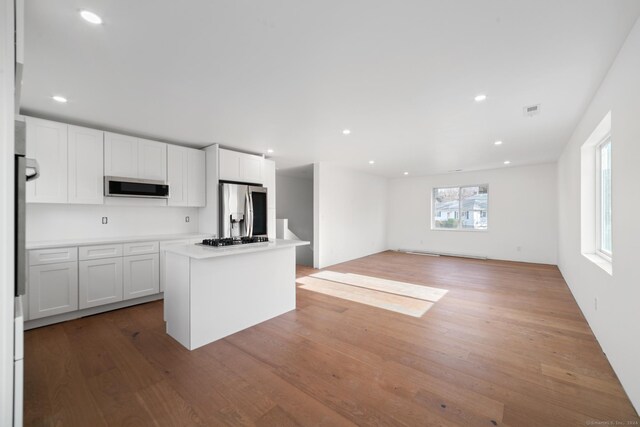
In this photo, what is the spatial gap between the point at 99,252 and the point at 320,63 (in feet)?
11.1

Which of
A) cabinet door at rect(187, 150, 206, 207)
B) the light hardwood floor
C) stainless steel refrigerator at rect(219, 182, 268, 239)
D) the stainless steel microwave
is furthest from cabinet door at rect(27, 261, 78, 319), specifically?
stainless steel refrigerator at rect(219, 182, 268, 239)

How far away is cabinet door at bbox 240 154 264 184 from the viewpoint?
4797mm

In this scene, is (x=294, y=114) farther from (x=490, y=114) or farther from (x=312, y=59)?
(x=490, y=114)

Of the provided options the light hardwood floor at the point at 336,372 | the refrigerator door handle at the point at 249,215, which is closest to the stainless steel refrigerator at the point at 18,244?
the light hardwood floor at the point at 336,372

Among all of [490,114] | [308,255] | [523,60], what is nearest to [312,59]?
[523,60]

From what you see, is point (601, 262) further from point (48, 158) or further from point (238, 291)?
point (48, 158)

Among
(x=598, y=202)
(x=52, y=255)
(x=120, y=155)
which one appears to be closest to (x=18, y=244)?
(x=52, y=255)

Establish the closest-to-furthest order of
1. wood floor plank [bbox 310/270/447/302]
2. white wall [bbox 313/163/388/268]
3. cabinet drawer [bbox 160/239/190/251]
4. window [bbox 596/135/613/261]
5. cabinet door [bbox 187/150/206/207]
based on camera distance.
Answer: window [bbox 596/135/613/261]
cabinet drawer [bbox 160/239/190/251]
wood floor plank [bbox 310/270/447/302]
cabinet door [bbox 187/150/206/207]
white wall [bbox 313/163/388/268]

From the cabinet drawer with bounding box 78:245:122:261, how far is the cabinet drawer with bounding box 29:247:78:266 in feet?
0.20

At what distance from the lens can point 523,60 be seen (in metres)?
2.02

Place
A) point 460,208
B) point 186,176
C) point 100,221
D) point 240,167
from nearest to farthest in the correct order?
1. point 100,221
2. point 186,176
3. point 240,167
4. point 460,208

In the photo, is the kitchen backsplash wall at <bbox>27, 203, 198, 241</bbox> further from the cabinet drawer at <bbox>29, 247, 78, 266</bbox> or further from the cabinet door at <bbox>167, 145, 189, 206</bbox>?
the cabinet drawer at <bbox>29, 247, 78, 266</bbox>

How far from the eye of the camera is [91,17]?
1.58 meters

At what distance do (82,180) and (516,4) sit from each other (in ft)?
14.9
